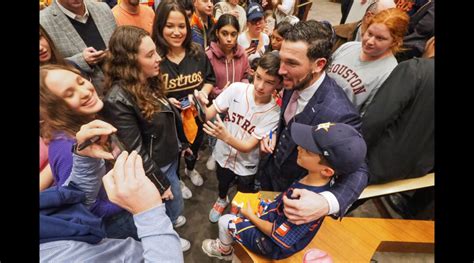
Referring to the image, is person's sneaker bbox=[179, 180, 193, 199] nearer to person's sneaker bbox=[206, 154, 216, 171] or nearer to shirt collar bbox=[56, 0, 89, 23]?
person's sneaker bbox=[206, 154, 216, 171]

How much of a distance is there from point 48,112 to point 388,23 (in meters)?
2.08

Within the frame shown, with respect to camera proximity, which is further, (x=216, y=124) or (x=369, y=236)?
(x=369, y=236)

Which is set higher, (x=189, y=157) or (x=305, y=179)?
(x=305, y=179)

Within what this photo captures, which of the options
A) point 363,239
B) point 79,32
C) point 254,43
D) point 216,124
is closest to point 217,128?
point 216,124

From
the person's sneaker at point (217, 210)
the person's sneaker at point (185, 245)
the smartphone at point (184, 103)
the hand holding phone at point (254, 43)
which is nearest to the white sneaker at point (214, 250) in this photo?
the person's sneaker at point (185, 245)

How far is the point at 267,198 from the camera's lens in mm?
1969

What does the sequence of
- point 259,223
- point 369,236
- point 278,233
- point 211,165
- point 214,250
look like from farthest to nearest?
point 211,165 < point 214,250 < point 369,236 < point 259,223 < point 278,233

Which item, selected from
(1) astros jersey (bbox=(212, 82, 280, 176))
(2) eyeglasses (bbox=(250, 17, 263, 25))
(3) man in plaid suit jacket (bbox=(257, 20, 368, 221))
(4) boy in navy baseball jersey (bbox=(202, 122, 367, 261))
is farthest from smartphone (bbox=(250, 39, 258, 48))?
(4) boy in navy baseball jersey (bbox=(202, 122, 367, 261))

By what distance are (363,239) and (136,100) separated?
1.79m

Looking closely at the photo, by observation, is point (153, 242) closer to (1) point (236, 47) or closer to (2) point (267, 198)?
(2) point (267, 198)

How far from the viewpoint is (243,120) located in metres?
2.05

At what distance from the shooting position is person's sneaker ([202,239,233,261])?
2285 millimetres

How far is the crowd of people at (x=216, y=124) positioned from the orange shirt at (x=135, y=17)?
0.01 metres

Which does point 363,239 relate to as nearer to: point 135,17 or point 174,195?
point 174,195
